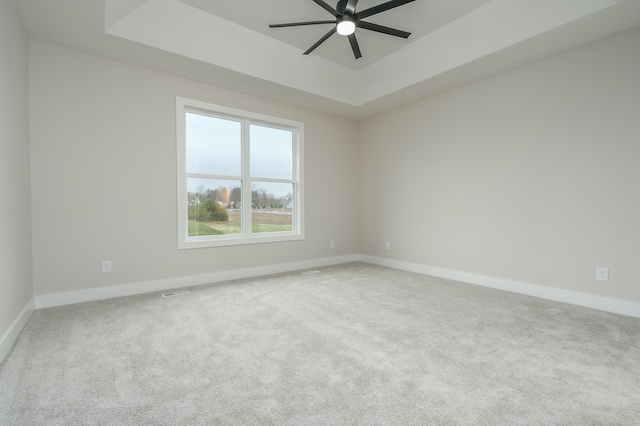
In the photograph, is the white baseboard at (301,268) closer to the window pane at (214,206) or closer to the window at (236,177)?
the window at (236,177)

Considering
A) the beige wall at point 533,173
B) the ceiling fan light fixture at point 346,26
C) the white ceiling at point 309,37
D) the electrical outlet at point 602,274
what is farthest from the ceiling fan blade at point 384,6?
the electrical outlet at point 602,274

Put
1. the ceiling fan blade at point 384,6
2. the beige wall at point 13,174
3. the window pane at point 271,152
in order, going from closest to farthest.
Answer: the beige wall at point 13,174 → the ceiling fan blade at point 384,6 → the window pane at point 271,152

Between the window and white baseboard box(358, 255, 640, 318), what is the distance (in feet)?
6.85

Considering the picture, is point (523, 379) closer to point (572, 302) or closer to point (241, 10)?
point (572, 302)

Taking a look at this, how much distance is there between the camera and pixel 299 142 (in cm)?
497

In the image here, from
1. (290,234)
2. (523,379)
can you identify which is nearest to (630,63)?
(523,379)

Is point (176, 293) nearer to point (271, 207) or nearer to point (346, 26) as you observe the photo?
point (271, 207)

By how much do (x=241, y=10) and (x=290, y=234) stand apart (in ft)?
9.90

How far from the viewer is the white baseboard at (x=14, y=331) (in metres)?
2.01

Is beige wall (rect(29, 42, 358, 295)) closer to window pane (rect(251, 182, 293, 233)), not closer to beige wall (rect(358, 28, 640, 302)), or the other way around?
window pane (rect(251, 182, 293, 233))

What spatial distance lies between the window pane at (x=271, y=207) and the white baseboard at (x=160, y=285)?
0.60 metres

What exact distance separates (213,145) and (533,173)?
396cm

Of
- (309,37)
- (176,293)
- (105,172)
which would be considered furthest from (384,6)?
(176,293)

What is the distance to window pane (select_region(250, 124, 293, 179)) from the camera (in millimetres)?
4582
